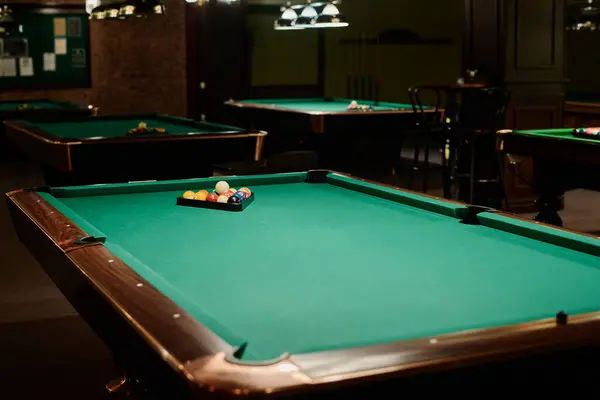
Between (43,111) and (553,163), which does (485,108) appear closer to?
(553,163)

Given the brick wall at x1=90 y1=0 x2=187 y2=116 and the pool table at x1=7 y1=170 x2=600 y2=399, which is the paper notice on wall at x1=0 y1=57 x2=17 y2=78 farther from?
the pool table at x1=7 y1=170 x2=600 y2=399

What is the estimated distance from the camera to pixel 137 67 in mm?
Answer: 10344

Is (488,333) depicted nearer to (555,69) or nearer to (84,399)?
(84,399)

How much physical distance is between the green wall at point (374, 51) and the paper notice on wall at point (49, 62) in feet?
8.90

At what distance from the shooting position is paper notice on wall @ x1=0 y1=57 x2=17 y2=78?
33.8 feet

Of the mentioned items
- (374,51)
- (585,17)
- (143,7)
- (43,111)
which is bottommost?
(43,111)

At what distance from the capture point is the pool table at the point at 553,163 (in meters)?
4.09

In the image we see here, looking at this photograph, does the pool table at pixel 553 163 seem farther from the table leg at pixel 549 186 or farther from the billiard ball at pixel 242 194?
the billiard ball at pixel 242 194

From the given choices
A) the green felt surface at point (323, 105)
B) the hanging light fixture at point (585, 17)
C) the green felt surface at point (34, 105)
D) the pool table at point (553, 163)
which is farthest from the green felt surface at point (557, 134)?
the green felt surface at point (34, 105)

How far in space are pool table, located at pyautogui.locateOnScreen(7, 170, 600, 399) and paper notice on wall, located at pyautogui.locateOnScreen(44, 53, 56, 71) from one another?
8147mm

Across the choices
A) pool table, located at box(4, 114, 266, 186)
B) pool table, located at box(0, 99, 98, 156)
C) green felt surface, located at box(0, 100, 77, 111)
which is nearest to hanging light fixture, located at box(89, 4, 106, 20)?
pool table, located at box(4, 114, 266, 186)

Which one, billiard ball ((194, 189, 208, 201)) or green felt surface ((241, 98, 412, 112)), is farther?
green felt surface ((241, 98, 412, 112))

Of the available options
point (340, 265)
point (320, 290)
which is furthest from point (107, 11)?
point (320, 290)

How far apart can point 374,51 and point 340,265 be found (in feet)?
33.8
